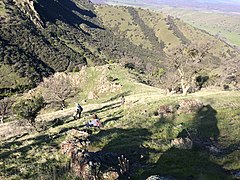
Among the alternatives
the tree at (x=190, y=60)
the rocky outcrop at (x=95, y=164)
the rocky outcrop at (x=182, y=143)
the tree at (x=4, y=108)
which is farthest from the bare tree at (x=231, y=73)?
the rocky outcrop at (x=95, y=164)

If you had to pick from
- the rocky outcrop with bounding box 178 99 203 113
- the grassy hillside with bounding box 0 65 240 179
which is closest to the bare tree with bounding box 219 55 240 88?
the grassy hillside with bounding box 0 65 240 179

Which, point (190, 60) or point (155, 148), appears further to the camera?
point (190, 60)

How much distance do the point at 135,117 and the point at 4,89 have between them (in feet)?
356

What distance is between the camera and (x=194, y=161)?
1859 centimetres

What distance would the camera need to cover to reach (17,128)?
138ft

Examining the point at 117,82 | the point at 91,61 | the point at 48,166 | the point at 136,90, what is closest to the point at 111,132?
the point at 48,166

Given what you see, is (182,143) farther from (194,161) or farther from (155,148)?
(194,161)

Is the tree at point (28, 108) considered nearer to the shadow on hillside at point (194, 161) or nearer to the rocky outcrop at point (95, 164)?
the rocky outcrop at point (95, 164)

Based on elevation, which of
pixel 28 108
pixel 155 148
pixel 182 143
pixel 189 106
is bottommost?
pixel 28 108

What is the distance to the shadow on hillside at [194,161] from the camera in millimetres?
16250

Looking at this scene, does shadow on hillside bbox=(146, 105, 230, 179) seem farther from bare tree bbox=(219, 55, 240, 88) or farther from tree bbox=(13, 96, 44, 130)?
bare tree bbox=(219, 55, 240, 88)

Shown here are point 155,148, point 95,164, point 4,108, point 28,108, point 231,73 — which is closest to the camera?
point 95,164

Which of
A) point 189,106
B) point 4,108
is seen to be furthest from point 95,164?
point 4,108

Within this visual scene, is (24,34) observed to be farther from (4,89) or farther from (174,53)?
(174,53)
